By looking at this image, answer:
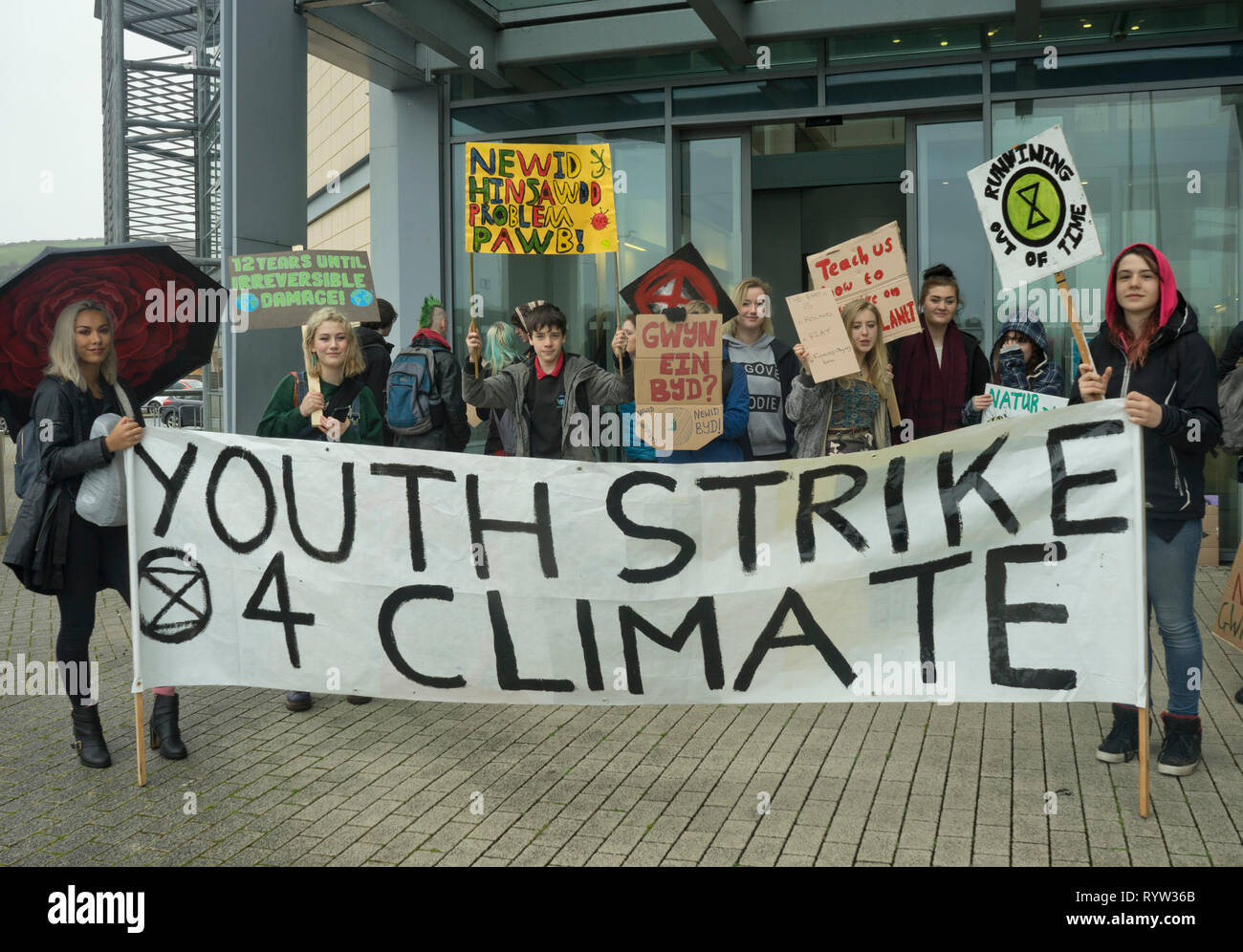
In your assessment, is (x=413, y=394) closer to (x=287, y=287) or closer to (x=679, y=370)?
(x=287, y=287)

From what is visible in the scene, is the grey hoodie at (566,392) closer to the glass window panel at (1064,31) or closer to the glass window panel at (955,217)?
the glass window panel at (955,217)

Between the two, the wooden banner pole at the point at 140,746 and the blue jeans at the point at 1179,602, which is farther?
the wooden banner pole at the point at 140,746

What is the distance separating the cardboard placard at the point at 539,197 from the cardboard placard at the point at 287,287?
0.87m

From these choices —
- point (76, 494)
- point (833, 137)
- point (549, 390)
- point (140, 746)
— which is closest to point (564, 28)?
point (833, 137)

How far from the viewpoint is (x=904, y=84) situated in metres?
9.73

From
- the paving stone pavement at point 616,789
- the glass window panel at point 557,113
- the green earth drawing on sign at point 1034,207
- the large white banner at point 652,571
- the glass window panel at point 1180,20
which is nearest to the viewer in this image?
the paving stone pavement at point 616,789

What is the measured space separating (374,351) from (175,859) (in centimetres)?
400

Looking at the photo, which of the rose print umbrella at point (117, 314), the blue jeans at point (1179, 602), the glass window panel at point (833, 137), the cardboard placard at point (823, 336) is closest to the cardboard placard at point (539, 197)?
the cardboard placard at point (823, 336)

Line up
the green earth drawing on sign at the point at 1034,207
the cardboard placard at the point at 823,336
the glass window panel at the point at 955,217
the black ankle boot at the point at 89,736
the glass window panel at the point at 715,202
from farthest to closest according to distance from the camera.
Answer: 1. the glass window panel at the point at 715,202
2. the glass window panel at the point at 955,217
3. the cardboard placard at the point at 823,336
4. the black ankle boot at the point at 89,736
5. the green earth drawing on sign at the point at 1034,207

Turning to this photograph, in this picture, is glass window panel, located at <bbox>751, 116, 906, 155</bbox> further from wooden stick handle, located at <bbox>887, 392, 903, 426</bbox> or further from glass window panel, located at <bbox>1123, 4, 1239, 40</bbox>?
wooden stick handle, located at <bbox>887, 392, 903, 426</bbox>

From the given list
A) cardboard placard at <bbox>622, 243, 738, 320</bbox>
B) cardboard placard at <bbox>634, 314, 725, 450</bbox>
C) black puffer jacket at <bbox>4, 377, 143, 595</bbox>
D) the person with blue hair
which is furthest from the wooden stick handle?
black puffer jacket at <bbox>4, 377, 143, 595</bbox>

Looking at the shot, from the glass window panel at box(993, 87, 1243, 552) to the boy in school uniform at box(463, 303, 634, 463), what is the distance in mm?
4914

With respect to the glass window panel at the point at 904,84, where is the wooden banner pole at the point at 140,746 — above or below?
below

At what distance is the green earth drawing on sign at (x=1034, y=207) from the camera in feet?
16.0
